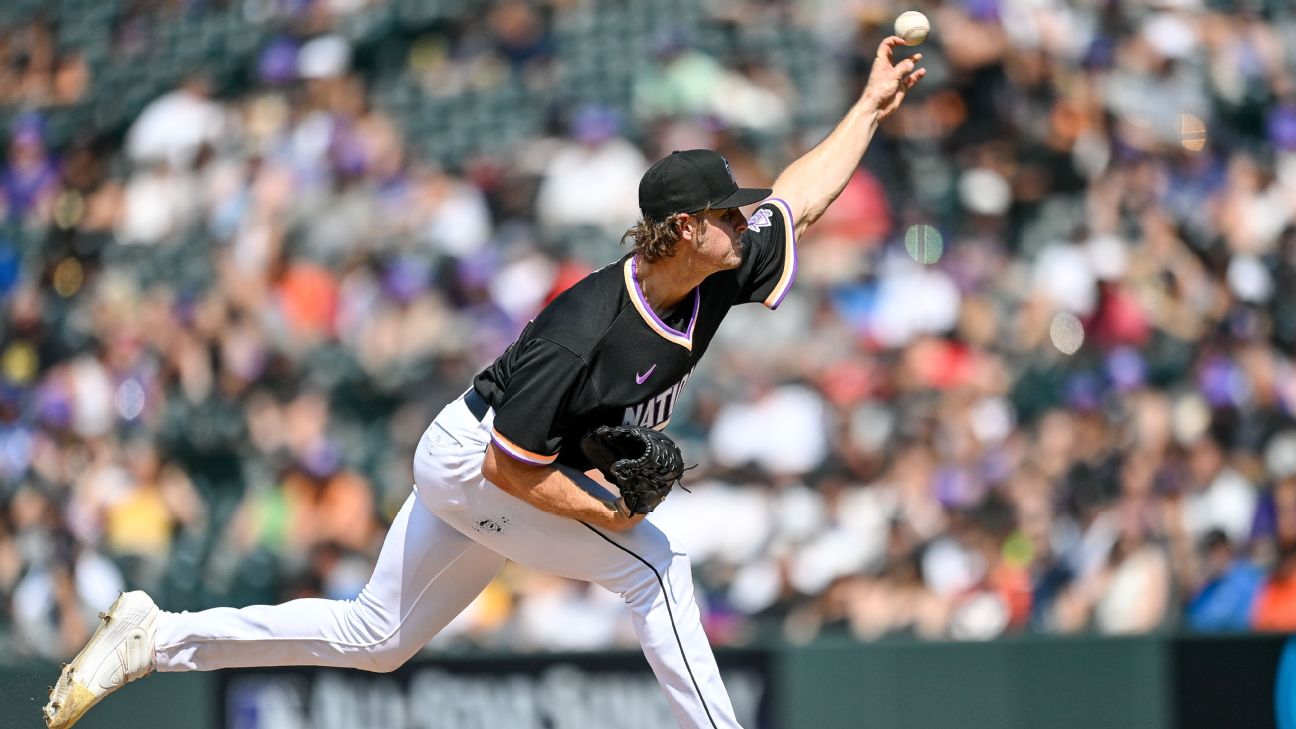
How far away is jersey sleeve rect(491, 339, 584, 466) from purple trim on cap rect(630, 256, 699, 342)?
263mm

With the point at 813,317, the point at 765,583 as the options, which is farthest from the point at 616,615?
the point at 813,317

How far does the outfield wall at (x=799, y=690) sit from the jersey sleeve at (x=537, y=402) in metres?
2.38

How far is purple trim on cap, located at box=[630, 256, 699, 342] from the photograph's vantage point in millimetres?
4457

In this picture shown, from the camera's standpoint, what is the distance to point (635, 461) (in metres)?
4.30

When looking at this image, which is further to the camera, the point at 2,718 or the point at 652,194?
the point at 2,718

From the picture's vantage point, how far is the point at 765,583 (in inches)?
328

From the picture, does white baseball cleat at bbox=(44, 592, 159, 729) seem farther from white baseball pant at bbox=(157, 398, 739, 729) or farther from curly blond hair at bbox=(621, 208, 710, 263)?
curly blond hair at bbox=(621, 208, 710, 263)

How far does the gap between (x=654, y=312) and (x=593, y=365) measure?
234mm

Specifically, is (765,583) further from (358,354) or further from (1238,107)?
(1238,107)

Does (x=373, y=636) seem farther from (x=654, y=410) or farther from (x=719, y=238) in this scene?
(x=719, y=238)

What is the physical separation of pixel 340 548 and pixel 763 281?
491 cm

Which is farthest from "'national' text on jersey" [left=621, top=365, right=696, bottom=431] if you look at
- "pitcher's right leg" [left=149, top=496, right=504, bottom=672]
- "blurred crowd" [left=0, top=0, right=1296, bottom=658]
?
"blurred crowd" [left=0, top=0, right=1296, bottom=658]

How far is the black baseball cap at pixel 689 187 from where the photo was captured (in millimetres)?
4383

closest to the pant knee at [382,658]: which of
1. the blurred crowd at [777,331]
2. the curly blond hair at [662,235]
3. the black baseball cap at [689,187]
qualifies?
the curly blond hair at [662,235]
